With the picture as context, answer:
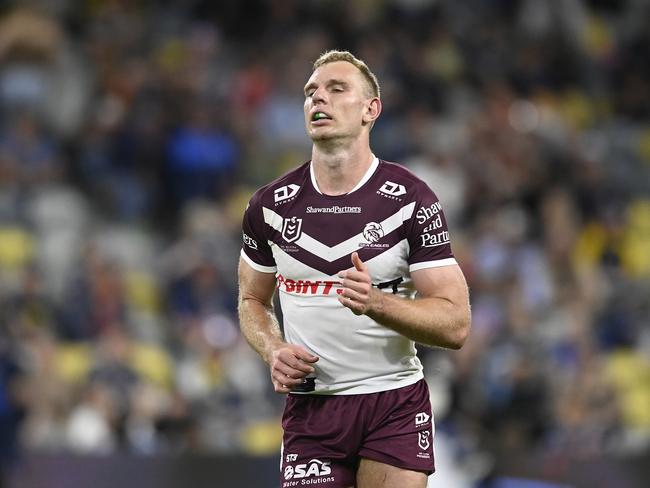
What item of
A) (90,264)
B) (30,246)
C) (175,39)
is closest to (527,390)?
(90,264)

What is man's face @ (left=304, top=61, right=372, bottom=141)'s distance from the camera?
5.40m

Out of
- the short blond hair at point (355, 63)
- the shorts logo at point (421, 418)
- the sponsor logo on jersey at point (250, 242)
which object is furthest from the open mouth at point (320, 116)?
the shorts logo at point (421, 418)

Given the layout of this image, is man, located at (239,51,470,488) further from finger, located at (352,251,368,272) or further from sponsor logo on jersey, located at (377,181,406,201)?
finger, located at (352,251,368,272)

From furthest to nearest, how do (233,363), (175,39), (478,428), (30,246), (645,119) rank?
1. (645,119)
2. (175,39)
3. (30,246)
4. (233,363)
5. (478,428)

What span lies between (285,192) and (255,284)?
479mm

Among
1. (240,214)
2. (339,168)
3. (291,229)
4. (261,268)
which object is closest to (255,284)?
(261,268)

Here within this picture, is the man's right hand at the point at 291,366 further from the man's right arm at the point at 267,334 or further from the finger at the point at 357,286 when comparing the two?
the finger at the point at 357,286

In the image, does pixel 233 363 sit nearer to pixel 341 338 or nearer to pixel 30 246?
pixel 30 246

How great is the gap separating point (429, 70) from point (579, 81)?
2.59 metres

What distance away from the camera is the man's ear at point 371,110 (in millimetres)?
5531

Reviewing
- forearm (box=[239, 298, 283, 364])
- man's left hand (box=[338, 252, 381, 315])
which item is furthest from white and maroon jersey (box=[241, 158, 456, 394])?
man's left hand (box=[338, 252, 381, 315])

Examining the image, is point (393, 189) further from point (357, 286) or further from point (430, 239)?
point (357, 286)

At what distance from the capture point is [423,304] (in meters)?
5.17

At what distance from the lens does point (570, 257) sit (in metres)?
13.3
